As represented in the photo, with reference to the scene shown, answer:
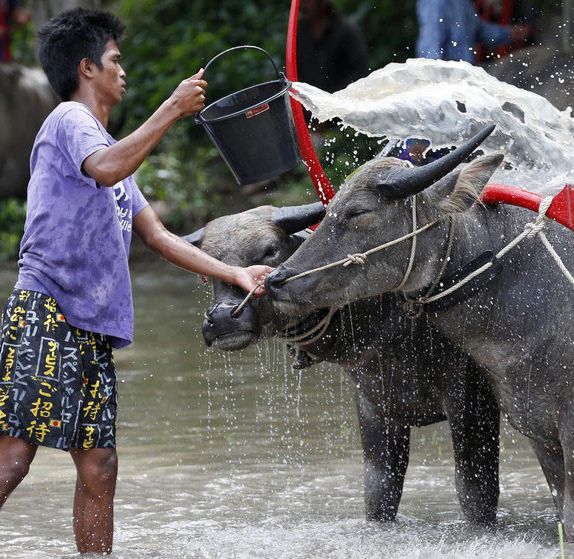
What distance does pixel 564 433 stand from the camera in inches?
195

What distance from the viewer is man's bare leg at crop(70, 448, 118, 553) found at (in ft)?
16.2

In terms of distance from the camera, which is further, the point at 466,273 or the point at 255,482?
the point at 255,482

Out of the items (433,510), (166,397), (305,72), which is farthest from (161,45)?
(433,510)

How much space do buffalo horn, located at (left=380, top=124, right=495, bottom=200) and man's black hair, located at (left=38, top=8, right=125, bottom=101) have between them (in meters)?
1.23

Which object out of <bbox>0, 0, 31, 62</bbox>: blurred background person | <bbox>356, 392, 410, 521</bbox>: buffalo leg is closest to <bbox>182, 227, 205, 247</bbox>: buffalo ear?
<bbox>356, 392, 410, 521</bbox>: buffalo leg

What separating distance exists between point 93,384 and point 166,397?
3606 millimetres

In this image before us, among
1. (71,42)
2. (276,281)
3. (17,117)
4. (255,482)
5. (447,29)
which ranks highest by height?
(17,117)

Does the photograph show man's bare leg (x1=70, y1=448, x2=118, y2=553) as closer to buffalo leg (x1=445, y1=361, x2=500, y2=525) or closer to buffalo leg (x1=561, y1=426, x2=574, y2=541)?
buffalo leg (x1=445, y1=361, x2=500, y2=525)

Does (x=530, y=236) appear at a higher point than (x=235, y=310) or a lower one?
higher

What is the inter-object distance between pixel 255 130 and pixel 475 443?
1.68m

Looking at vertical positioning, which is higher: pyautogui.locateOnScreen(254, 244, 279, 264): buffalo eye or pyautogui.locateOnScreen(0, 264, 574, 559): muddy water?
pyautogui.locateOnScreen(254, 244, 279, 264): buffalo eye

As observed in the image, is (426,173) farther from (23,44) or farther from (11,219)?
(23,44)

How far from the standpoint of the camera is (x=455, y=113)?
5180mm

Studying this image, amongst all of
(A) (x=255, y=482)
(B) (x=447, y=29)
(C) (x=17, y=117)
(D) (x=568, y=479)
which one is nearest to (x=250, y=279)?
(D) (x=568, y=479)
